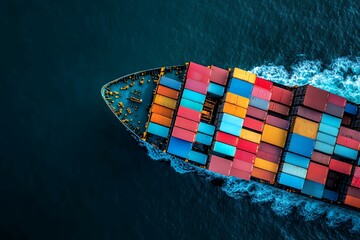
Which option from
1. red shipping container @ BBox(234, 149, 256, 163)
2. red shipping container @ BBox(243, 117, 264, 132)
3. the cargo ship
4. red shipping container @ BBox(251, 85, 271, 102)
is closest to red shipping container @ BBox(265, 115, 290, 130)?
the cargo ship

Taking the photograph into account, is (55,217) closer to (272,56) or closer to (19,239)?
(19,239)

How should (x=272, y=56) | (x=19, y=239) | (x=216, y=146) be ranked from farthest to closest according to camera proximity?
(x=272, y=56) → (x=216, y=146) → (x=19, y=239)

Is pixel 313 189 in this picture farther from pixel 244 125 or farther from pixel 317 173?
pixel 244 125

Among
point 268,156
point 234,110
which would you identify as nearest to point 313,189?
point 268,156

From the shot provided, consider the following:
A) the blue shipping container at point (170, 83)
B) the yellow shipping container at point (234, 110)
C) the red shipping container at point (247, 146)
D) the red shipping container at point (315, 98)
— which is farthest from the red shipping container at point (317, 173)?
the blue shipping container at point (170, 83)

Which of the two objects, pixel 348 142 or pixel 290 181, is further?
pixel 348 142

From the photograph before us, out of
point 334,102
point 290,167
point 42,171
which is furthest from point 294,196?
point 42,171

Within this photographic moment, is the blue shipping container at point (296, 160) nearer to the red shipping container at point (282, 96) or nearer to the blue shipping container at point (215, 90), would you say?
the red shipping container at point (282, 96)
